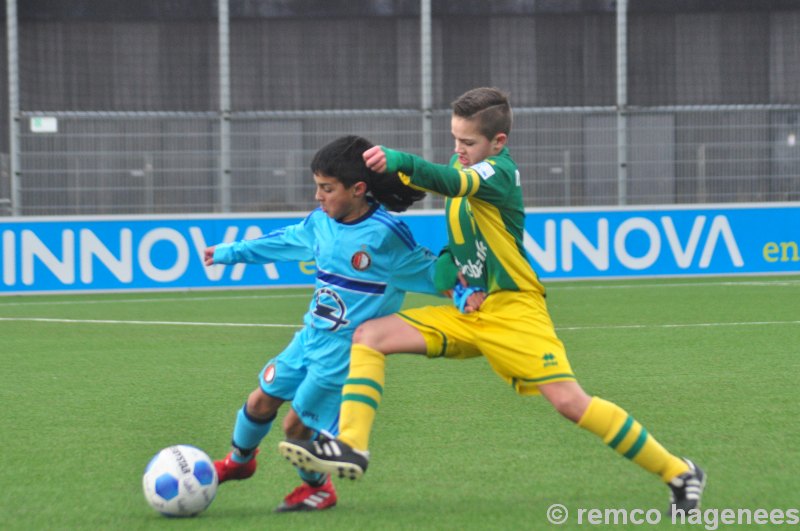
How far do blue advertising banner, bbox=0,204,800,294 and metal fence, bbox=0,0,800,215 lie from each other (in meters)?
0.33

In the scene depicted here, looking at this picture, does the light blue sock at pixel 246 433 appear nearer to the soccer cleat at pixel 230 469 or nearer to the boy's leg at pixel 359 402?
the soccer cleat at pixel 230 469

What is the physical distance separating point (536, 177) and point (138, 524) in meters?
11.0

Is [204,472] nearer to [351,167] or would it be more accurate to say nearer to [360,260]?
[360,260]

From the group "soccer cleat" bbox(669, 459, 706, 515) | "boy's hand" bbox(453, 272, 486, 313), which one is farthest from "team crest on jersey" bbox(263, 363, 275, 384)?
"soccer cleat" bbox(669, 459, 706, 515)

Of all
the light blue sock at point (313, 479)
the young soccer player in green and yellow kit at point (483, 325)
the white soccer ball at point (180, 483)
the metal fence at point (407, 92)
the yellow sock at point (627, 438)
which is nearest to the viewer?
the young soccer player in green and yellow kit at point (483, 325)

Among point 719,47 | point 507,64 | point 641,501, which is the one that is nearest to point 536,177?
point 507,64

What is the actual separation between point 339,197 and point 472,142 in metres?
0.50

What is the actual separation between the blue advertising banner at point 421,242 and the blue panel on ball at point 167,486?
9577mm

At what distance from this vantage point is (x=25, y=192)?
566 inches

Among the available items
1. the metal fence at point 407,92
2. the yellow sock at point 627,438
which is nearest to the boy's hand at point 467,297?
the yellow sock at point 627,438

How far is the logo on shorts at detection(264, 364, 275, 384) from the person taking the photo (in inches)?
182

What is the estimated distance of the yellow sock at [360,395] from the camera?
4.20m

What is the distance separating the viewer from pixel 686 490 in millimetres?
4301

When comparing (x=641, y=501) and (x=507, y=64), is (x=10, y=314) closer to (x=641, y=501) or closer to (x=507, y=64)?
(x=507, y=64)
